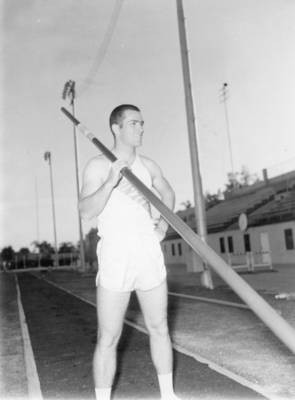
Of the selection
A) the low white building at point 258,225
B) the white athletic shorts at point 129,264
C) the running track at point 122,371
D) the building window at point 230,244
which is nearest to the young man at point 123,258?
the white athletic shorts at point 129,264

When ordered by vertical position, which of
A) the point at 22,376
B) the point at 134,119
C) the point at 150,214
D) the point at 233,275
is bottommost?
the point at 22,376

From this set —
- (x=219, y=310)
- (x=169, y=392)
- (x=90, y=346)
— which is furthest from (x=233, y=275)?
(x=219, y=310)

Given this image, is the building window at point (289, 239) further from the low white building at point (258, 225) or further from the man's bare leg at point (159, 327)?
the man's bare leg at point (159, 327)

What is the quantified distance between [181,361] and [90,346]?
172 centimetres

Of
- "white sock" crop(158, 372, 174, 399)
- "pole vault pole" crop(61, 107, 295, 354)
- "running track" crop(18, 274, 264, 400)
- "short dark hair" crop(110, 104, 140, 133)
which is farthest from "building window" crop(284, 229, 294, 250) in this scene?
"pole vault pole" crop(61, 107, 295, 354)

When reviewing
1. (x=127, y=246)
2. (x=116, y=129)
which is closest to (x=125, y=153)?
(x=116, y=129)

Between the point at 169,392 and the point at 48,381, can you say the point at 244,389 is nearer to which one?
the point at 169,392

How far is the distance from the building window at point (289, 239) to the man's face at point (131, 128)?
25.3m

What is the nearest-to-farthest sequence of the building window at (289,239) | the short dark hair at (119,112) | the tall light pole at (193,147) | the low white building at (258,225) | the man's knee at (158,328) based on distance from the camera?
the man's knee at (158,328) → the short dark hair at (119,112) → the tall light pole at (193,147) → the building window at (289,239) → the low white building at (258,225)

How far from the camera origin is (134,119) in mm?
3250

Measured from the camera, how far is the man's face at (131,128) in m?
3.25

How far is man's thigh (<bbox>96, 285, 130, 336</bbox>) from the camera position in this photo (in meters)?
3.03

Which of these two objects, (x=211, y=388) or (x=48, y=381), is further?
(x=48, y=381)

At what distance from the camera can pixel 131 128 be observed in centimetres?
325
